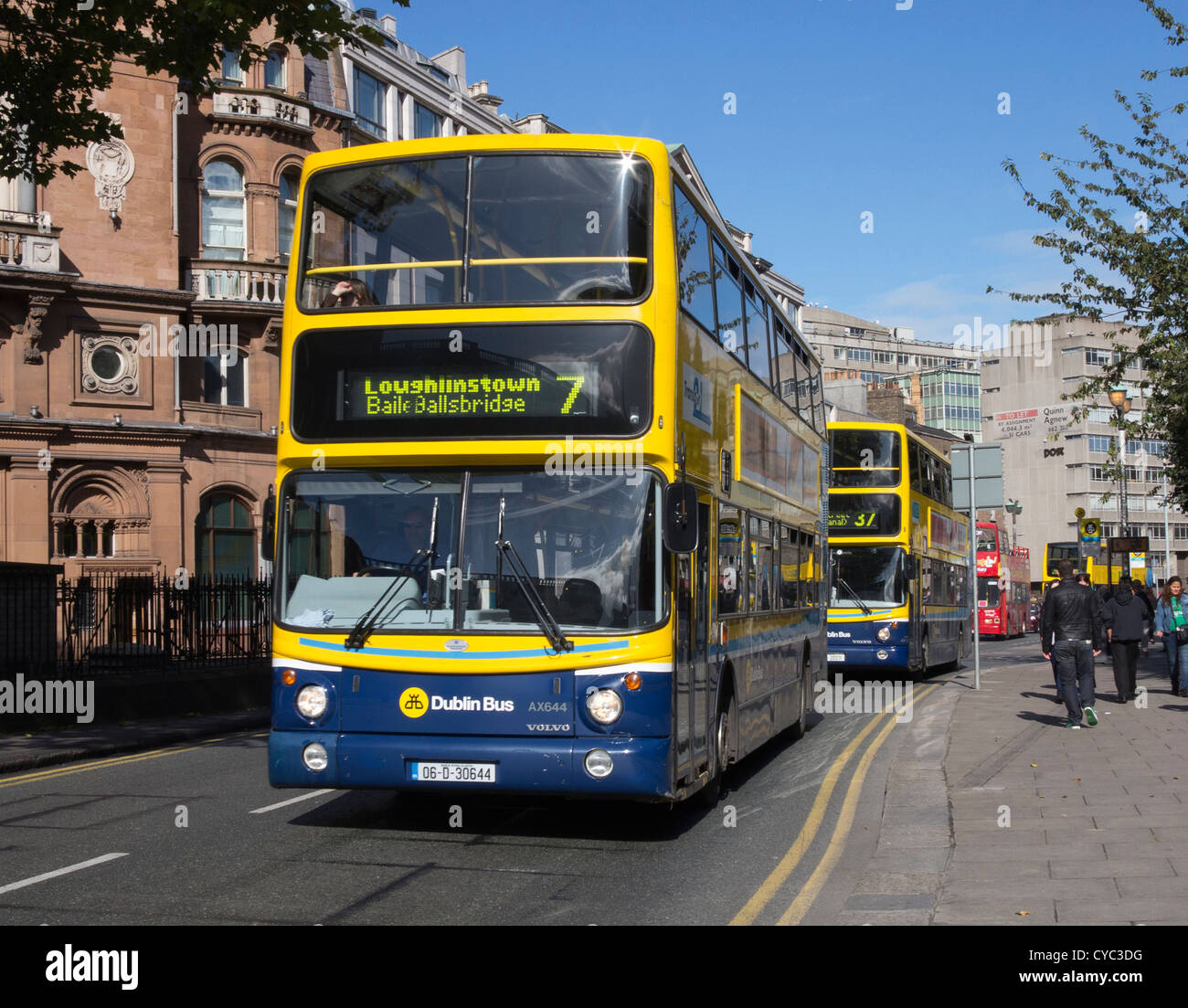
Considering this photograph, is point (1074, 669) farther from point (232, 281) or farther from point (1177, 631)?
point (232, 281)

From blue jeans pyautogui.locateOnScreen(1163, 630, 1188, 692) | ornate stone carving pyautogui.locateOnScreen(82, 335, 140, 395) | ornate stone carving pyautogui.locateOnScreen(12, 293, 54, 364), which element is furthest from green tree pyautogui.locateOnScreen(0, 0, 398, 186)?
ornate stone carving pyautogui.locateOnScreen(82, 335, 140, 395)

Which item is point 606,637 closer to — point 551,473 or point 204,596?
point 551,473

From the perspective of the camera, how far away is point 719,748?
10.4m

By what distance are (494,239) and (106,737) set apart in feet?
31.9

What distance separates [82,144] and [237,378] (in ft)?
64.3

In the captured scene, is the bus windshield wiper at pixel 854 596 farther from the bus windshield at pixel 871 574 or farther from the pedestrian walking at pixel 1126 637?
the pedestrian walking at pixel 1126 637

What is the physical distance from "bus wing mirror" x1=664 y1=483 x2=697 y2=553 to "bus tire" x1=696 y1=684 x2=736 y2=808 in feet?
7.46

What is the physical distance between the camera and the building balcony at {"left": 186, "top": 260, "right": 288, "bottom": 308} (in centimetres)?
3272

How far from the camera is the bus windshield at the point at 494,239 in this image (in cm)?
897

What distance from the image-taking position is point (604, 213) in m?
9.05

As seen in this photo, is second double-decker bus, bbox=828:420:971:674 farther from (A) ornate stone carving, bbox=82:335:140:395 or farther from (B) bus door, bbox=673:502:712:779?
(A) ornate stone carving, bbox=82:335:140:395

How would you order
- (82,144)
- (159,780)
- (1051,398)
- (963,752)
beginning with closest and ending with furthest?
1. (159,780)
2. (963,752)
3. (82,144)
4. (1051,398)
